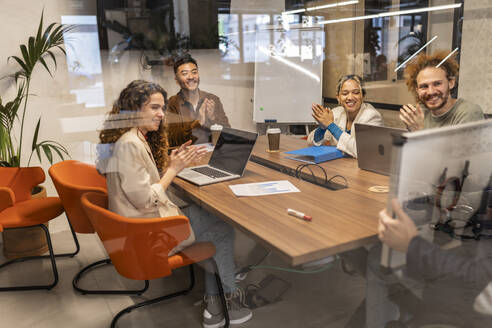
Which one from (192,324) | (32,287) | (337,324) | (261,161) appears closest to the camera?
(337,324)

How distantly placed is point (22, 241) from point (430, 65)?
2.66 meters

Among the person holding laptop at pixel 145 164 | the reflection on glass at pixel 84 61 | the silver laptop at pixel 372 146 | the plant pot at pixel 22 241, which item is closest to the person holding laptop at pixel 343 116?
the silver laptop at pixel 372 146

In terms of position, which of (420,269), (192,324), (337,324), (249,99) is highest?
(249,99)

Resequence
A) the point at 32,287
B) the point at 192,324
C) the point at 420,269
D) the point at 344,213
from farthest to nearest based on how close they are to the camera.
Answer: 1. the point at 32,287
2. the point at 192,324
3. the point at 344,213
4. the point at 420,269

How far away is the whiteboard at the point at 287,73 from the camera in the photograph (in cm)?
258

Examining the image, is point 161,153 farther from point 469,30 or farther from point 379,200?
point 469,30

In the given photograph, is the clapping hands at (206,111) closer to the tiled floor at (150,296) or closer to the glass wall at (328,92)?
the glass wall at (328,92)

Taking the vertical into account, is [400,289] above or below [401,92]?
below

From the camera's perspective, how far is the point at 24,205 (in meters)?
2.63

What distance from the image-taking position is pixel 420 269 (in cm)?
131

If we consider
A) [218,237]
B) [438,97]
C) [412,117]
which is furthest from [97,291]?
[438,97]

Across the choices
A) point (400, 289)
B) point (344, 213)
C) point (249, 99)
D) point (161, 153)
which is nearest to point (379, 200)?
point (344, 213)

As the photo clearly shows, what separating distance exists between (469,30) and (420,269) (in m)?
1.02

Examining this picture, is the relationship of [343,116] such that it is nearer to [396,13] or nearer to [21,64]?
[396,13]
